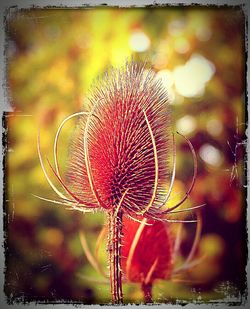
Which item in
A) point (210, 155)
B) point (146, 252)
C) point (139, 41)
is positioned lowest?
point (146, 252)

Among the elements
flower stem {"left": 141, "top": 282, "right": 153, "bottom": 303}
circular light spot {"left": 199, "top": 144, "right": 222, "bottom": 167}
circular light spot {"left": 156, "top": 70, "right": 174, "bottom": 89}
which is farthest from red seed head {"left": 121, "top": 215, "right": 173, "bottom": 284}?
circular light spot {"left": 156, "top": 70, "right": 174, "bottom": 89}

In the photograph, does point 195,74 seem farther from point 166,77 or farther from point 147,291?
point 147,291

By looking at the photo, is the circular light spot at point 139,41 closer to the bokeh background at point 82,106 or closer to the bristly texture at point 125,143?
the bokeh background at point 82,106

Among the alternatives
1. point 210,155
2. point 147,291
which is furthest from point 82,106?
point 147,291

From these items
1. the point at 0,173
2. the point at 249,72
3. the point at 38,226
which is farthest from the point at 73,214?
the point at 249,72

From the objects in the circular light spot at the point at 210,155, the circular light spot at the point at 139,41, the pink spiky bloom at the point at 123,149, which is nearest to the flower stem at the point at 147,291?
the pink spiky bloom at the point at 123,149

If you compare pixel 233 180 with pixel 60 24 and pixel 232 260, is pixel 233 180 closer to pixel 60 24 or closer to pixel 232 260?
pixel 232 260
